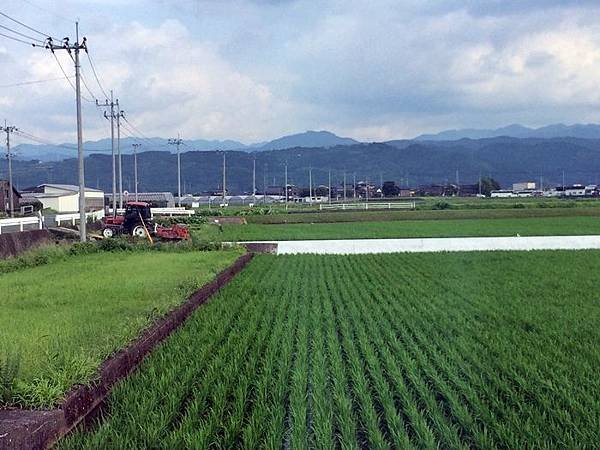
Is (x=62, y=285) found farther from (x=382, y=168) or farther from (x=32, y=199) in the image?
(x=382, y=168)

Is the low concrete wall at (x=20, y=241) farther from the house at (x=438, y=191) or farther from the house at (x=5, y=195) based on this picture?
the house at (x=438, y=191)

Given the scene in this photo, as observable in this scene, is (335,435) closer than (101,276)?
Yes

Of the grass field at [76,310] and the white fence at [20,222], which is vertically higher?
the white fence at [20,222]

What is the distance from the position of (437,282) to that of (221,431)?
7.60m

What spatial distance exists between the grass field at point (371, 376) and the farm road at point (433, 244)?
963 cm

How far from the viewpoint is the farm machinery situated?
20484 mm

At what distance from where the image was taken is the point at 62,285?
9.34 meters

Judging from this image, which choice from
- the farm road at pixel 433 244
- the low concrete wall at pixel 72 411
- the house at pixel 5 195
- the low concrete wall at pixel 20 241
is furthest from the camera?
the house at pixel 5 195

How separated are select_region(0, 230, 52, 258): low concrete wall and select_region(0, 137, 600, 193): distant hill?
91.1 m

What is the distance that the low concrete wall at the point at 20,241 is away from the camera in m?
14.2

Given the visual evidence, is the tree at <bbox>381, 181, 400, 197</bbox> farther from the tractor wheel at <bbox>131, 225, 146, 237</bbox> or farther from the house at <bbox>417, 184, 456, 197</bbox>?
the tractor wheel at <bbox>131, 225, 146, 237</bbox>

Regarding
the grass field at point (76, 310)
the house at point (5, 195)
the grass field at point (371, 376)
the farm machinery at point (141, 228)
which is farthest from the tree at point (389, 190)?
the grass field at point (371, 376)

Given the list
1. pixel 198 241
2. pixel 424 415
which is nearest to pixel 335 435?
pixel 424 415

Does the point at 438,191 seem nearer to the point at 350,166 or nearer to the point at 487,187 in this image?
the point at 487,187
